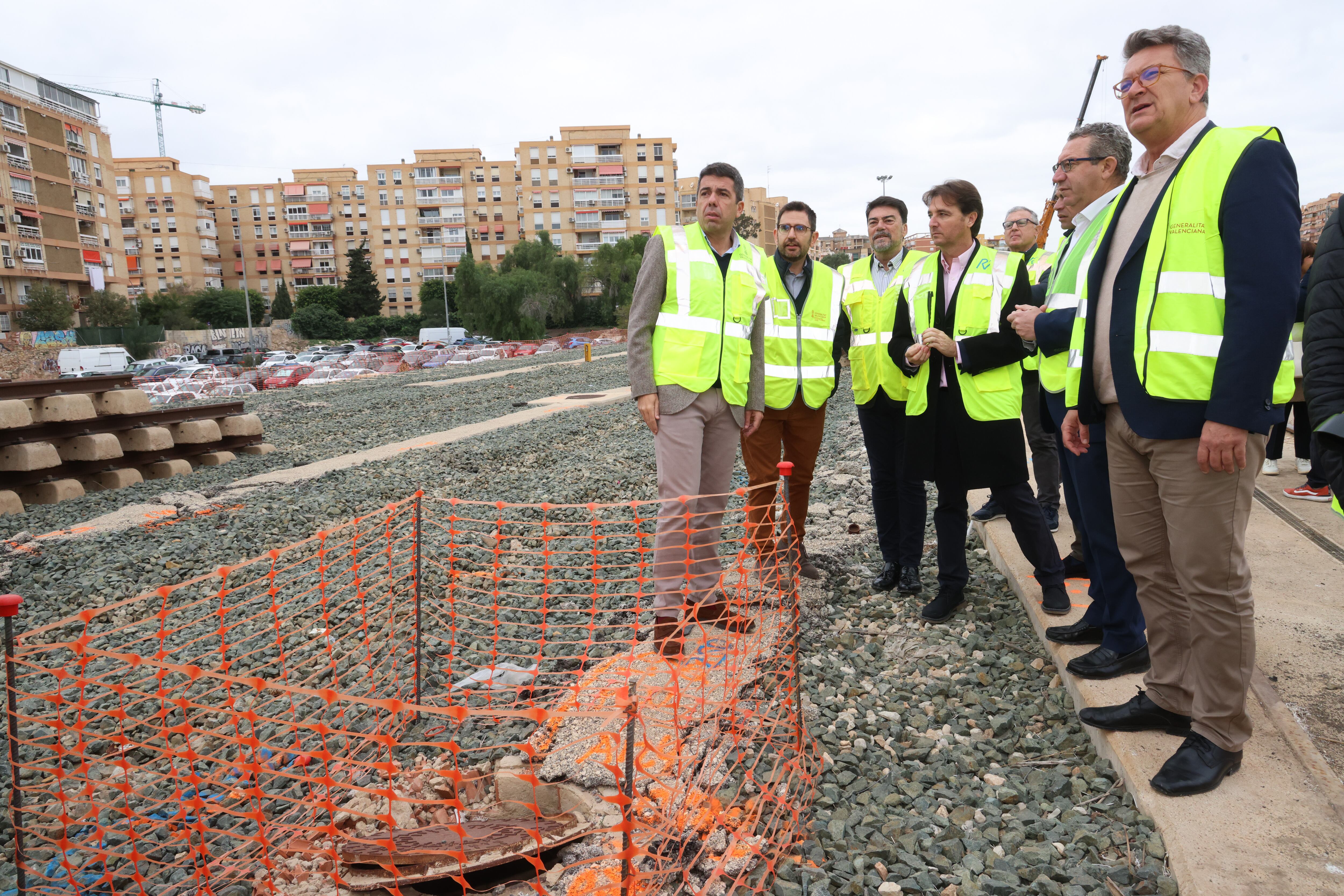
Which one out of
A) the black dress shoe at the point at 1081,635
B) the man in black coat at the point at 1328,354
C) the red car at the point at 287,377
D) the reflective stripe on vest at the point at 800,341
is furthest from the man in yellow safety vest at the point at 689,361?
the red car at the point at 287,377

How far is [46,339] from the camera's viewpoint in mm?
44062

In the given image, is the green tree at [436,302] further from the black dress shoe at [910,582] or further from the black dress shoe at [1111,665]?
the black dress shoe at [1111,665]

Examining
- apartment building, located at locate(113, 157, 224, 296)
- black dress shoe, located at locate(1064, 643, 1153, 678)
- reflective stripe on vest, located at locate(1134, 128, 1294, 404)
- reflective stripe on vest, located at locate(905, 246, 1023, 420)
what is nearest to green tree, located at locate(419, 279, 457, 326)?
apartment building, located at locate(113, 157, 224, 296)

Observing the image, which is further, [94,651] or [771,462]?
[771,462]

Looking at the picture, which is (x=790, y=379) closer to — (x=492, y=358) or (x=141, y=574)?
(x=141, y=574)

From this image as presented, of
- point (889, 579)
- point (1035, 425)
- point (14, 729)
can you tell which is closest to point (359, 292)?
point (1035, 425)

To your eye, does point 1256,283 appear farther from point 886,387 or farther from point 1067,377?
point 886,387

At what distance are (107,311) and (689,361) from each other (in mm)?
60172

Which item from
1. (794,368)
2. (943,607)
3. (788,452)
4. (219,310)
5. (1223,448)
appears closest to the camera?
(1223,448)

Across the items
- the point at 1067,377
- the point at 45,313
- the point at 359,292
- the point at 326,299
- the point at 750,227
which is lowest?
the point at 1067,377

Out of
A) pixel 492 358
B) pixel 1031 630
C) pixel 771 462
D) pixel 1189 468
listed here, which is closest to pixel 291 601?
pixel 771 462

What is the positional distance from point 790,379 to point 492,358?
1259 inches

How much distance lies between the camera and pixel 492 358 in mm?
35062

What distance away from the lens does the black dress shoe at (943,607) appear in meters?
4.05
